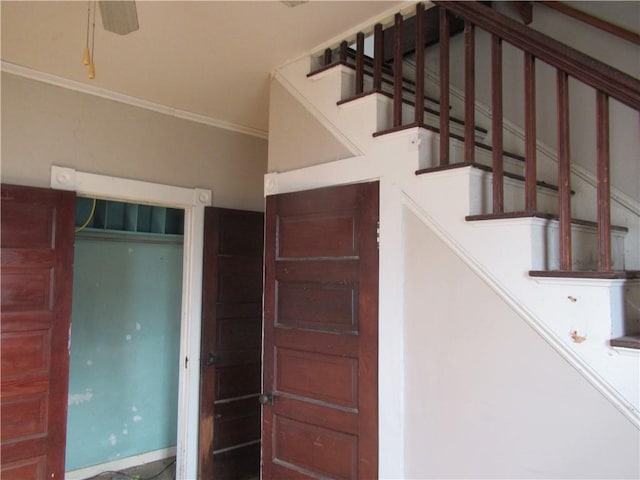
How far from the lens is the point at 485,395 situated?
1641mm

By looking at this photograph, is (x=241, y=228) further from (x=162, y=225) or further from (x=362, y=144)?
(x=362, y=144)

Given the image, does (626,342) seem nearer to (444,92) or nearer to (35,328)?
(444,92)

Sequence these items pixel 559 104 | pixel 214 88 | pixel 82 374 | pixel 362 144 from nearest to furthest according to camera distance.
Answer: pixel 559 104, pixel 362 144, pixel 214 88, pixel 82 374

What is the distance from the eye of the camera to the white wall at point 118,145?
248 centimetres

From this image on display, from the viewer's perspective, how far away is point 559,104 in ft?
5.07

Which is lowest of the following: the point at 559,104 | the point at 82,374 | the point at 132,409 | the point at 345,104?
the point at 132,409

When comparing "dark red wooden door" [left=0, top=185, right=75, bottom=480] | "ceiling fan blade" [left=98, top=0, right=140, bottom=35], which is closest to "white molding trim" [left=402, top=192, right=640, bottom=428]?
"ceiling fan blade" [left=98, top=0, right=140, bottom=35]

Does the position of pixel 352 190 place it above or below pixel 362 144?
below

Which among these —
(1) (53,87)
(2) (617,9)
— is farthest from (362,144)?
(1) (53,87)

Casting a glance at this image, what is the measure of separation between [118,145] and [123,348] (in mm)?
1789

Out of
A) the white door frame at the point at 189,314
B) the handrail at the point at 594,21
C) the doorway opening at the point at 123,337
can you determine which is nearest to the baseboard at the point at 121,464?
the doorway opening at the point at 123,337

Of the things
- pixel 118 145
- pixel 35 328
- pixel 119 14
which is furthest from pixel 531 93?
pixel 35 328

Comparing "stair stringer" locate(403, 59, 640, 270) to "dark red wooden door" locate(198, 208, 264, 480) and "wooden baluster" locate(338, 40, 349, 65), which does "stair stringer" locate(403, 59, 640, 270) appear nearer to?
"wooden baluster" locate(338, 40, 349, 65)

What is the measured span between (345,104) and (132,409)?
3.12 metres
